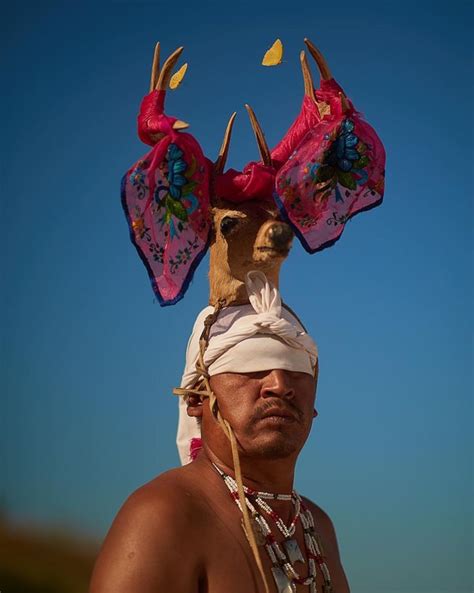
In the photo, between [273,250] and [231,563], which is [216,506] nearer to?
[231,563]

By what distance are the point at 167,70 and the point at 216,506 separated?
1.30 meters

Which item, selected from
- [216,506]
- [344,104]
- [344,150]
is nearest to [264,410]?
[216,506]

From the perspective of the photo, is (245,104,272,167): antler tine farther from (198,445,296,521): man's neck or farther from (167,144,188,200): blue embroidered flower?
(198,445,296,521): man's neck

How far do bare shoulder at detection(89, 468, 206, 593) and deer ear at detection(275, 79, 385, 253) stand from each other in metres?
0.89

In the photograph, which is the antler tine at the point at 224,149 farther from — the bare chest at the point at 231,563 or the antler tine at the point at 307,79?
the bare chest at the point at 231,563

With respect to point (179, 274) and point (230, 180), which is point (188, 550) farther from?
point (230, 180)

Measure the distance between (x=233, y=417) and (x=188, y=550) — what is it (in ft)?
1.34

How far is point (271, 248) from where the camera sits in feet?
8.04

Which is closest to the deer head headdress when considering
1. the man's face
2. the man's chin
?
the man's face

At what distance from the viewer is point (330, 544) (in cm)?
276

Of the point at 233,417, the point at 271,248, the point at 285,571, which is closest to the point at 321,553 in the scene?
the point at 285,571

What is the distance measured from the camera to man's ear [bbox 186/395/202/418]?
2568 mm

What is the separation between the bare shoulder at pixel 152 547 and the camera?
6.79ft

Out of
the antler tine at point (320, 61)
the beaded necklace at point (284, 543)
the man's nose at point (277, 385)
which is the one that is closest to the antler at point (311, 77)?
the antler tine at point (320, 61)
